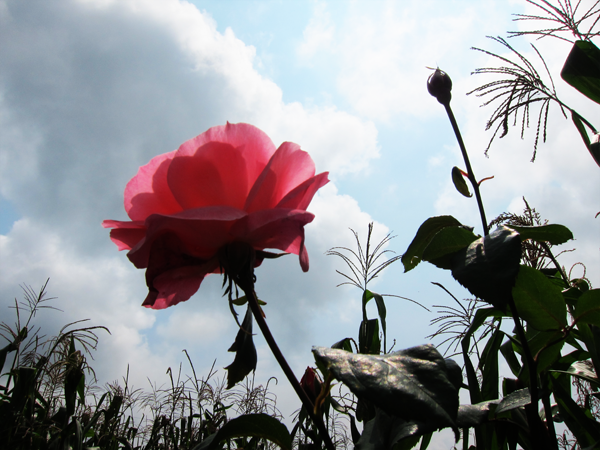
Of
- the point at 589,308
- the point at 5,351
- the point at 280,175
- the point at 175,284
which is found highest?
the point at 5,351

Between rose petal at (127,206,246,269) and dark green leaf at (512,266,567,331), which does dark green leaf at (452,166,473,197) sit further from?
rose petal at (127,206,246,269)

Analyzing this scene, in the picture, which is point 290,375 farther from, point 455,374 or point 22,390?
point 22,390

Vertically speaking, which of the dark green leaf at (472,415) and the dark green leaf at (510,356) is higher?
the dark green leaf at (510,356)

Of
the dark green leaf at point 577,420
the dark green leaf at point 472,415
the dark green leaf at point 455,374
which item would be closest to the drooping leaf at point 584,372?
the dark green leaf at point 577,420

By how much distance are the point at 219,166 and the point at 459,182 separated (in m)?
0.32

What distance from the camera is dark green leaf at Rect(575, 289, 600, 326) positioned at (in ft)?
1.34

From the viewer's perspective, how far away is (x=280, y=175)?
18.0 inches

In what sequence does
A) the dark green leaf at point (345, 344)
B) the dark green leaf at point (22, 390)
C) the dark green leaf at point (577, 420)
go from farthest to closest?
the dark green leaf at point (22, 390) < the dark green leaf at point (345, 344) < the dark green leaf at point (577, 420)

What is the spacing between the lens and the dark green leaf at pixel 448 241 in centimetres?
40

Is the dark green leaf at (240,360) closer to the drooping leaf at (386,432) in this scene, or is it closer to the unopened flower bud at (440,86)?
the drooping leaf at (386,432)

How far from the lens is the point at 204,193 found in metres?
0.44

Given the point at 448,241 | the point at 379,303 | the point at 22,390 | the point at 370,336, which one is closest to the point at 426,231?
the point at 448,241

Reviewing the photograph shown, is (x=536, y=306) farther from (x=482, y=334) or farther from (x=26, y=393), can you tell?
(x=26, y=393)

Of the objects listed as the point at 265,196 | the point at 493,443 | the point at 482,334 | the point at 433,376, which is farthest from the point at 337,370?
the point at 482,334
